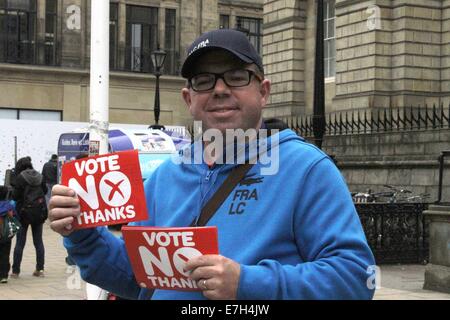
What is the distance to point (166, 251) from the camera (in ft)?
7.88

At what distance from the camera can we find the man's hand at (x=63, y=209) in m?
2.57

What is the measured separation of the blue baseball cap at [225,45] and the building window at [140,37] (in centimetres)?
3957

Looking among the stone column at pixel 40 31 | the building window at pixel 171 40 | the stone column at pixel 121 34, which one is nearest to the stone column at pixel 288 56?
the building window at pixel 171 40

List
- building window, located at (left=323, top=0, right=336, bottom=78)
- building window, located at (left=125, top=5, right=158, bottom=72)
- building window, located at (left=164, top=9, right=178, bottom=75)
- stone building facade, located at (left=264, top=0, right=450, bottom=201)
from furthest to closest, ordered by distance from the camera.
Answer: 1. building window, located at (left=164, top=9, right=178, bottom=75)
2. building window, located at (left=125, top=5, right=158, bottom=72)
3. building window, located at (left=323, top=0, right=336, bottom=78)
4. stone building facade, located at (left=264, top=0, right=450, bottom=201)

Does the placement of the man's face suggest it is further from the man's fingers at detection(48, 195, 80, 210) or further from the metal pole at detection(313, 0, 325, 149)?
the metal pole at detection(313, 0, 325, 149)

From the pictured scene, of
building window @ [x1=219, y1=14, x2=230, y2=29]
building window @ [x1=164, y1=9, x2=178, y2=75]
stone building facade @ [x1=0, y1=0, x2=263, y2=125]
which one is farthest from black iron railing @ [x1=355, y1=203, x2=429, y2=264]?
building window @ [x1=219, y1=14, x2=230, y2=29]

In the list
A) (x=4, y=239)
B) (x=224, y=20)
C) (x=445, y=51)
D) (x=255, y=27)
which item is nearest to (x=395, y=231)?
(x=4, y=239)

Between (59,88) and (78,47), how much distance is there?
110 inches

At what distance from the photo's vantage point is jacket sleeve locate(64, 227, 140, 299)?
8.82ft

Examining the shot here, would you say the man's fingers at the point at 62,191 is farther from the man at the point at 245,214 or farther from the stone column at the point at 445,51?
the stone column at the point at 445,51

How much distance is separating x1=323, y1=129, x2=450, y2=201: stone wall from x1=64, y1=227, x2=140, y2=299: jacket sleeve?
14061 mm

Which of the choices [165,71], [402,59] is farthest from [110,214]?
[165,71]

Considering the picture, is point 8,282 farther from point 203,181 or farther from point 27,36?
point 27,36

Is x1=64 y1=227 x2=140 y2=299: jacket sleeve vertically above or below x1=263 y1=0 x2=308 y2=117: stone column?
below
